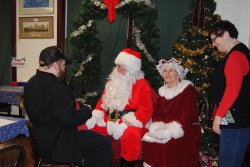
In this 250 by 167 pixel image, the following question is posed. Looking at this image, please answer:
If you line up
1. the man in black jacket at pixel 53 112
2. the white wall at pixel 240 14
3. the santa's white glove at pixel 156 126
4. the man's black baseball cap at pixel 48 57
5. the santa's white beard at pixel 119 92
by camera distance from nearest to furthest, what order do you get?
the man in black jacket at pixel 53 112
the man's black baseball cap at pixel 48 57
the santa's white glove at pixel 156 126
the santa's white beard at pixel 119 92
the white wall at pixel 240 14

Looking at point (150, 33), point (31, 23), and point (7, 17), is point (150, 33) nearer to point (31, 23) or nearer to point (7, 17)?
point (31, 23)

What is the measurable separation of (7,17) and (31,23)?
63 cm

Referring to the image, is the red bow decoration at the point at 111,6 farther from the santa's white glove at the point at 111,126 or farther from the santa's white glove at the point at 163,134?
the santa's white glove at the point at 163,134

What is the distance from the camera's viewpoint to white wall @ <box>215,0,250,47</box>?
4.01 meters

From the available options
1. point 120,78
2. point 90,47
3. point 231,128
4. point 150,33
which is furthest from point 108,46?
point 231,128

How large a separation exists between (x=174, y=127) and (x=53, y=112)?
1.19 meters

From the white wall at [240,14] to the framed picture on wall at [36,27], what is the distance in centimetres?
272

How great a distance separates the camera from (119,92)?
10.9 ft

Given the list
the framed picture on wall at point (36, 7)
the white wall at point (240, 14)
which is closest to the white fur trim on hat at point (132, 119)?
the white wall at point (240, 14)

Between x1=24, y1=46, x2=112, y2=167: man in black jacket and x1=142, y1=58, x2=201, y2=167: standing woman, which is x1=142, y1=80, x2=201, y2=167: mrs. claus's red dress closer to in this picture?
x1=142, y1=58, x2=201, y2=167: standing woman

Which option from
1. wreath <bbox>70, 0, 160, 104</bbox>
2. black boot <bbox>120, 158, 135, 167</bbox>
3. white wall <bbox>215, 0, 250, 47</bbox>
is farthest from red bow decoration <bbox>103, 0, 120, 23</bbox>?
black boot <bbox>120, 158, 135, 167</bbox>

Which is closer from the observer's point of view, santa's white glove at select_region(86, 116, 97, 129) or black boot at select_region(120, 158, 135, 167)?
black boot at select_region(120, 158, 135, 167)

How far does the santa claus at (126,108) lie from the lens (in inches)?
119

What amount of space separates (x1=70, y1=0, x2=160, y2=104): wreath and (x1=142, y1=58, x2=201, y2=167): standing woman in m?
0.64
